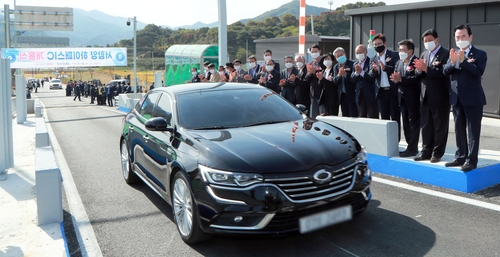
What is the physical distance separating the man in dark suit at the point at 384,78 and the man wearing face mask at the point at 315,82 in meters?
1.84

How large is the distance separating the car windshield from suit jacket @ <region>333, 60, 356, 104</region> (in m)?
2.88

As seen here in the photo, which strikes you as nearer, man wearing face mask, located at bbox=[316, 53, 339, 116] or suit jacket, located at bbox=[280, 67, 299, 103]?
man wearing face mask, located at bbox=[316, 53, 339, 116]

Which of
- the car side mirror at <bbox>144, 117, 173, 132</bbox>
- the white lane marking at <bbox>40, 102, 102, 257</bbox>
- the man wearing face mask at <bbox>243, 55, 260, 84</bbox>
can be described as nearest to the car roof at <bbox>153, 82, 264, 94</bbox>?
the car side mirror at <bbox>144, 117, 173, 132</bbox>

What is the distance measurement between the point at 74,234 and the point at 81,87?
4689 centimetres

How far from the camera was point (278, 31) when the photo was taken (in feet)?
294

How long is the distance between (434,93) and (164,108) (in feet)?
12.1

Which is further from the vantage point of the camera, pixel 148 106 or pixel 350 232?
pixel 148 106

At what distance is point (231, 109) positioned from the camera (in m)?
5.62

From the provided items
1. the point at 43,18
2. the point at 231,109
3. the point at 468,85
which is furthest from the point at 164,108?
the point at 43,18

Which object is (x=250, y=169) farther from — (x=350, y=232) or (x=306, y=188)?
(x=350, y=232)

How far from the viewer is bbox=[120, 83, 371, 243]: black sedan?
13.4 ft

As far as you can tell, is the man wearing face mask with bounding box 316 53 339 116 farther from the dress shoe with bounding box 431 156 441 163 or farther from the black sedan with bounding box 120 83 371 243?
the black sedan with bounding box 120 83 371 243

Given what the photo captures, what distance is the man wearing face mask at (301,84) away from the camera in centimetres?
1007

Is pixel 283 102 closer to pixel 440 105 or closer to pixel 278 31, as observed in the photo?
pixel 440 105
